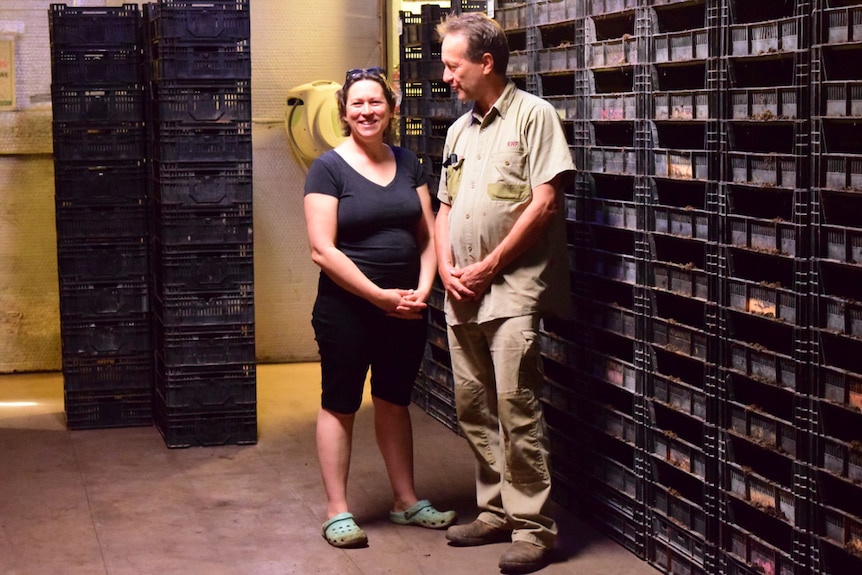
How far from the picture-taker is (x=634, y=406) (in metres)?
4.48

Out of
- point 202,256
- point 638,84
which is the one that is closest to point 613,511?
point 638,84

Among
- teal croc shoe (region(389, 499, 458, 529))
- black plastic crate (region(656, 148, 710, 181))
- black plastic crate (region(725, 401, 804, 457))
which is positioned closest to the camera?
black plastic crate (region(725, 401, 804, 457))

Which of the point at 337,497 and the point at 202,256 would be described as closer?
the point at 337,497

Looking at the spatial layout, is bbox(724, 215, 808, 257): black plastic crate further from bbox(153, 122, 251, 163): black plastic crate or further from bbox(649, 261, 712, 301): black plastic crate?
bbox(153, 122, 251, 163): black plastic crate

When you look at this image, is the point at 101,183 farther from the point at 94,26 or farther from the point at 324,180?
the point at 324,180

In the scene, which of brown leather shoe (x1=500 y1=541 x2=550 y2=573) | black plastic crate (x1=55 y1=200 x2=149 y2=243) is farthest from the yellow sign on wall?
brown leather shoe (x1=500 y1=541 x2=550 y2=573)

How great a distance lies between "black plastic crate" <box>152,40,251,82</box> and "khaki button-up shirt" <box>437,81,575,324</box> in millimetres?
1867

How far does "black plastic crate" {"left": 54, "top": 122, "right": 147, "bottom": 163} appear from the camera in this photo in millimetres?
6555

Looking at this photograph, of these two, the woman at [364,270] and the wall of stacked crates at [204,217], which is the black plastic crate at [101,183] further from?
the woman at [364,270]

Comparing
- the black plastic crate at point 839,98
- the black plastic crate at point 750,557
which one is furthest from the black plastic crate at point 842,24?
the black plastic crate at point 750,557

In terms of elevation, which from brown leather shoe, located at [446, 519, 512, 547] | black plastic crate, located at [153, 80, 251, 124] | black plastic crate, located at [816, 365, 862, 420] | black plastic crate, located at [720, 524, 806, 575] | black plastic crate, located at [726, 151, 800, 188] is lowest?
brown leather shoe, located at [446, 519, 512, 547]

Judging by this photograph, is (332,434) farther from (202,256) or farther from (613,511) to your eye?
(202,256)

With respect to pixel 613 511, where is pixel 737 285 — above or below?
above

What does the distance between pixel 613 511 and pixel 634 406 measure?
460 mm
